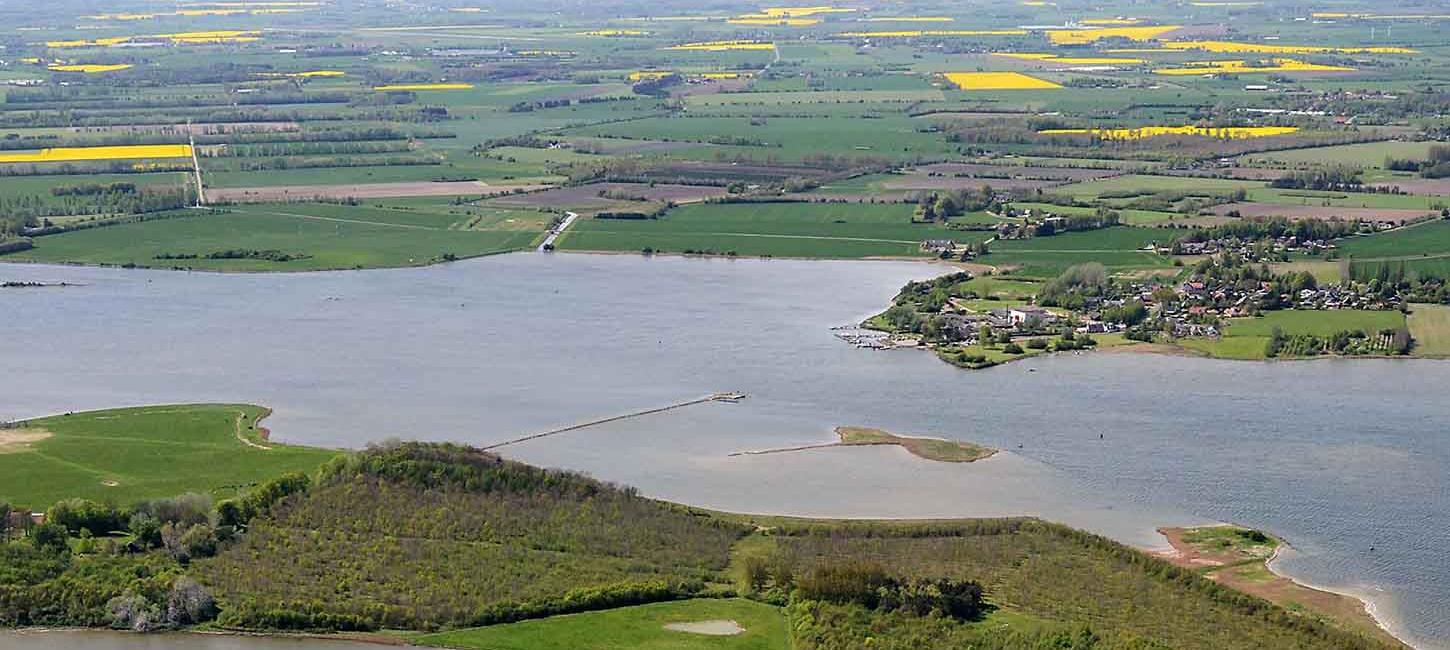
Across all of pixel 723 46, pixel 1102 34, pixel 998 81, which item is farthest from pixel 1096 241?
pixel 1102 34

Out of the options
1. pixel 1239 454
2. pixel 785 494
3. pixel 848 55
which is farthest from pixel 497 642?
pixel 848 55

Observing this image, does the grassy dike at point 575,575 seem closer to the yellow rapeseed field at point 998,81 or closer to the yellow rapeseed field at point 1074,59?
the yellow rapeseed field at point 998,81

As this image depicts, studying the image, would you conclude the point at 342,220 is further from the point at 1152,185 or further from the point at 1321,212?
the point at 1321,212

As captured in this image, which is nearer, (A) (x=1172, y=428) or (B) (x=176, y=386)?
(A) (x=1172, y=428)

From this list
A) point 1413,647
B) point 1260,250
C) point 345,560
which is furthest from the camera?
point 1260,250

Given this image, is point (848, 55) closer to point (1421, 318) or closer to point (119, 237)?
point (119, 237)

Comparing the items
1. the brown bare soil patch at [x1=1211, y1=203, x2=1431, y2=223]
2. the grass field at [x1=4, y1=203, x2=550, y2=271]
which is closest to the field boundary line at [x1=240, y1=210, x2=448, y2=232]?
the grass field at [x1=4, y1=203, x2=550, y2=271]
